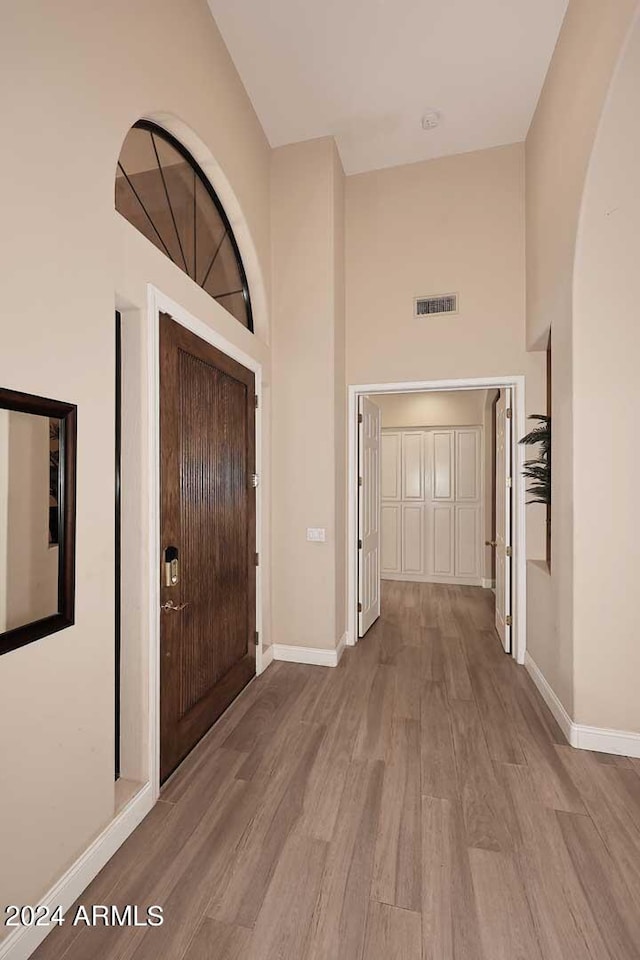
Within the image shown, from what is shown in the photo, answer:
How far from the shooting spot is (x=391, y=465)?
21.5 ft

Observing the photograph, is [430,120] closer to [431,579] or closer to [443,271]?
[443,271]

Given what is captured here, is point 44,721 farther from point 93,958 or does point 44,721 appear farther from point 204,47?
point 204,47

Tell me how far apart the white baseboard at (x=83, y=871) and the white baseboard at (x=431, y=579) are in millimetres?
4870

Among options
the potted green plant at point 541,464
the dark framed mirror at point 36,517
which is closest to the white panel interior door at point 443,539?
the potted green plant at point 541,464

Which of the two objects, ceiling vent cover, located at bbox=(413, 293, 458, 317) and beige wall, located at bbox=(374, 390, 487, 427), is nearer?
ceiling vent cover, located at bbox=(413, 293, 458, 317)

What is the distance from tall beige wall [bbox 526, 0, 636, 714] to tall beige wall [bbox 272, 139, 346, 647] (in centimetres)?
145

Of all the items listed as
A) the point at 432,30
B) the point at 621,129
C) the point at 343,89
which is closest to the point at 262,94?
the point at 343,89

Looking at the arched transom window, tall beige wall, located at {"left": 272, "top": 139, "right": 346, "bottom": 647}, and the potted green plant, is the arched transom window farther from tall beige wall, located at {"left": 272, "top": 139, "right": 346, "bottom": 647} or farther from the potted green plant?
the potted green plant

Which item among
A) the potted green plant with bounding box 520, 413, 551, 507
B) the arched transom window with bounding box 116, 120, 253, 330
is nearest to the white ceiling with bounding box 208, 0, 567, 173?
the arched transom window with bounding box 116, 120, 253, 330

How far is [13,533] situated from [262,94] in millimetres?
3332

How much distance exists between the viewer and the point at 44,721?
1366mm

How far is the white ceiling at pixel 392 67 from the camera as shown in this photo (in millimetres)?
2516

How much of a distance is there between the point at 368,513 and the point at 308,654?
1.37 m

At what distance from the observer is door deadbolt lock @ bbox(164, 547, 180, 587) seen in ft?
6.81
